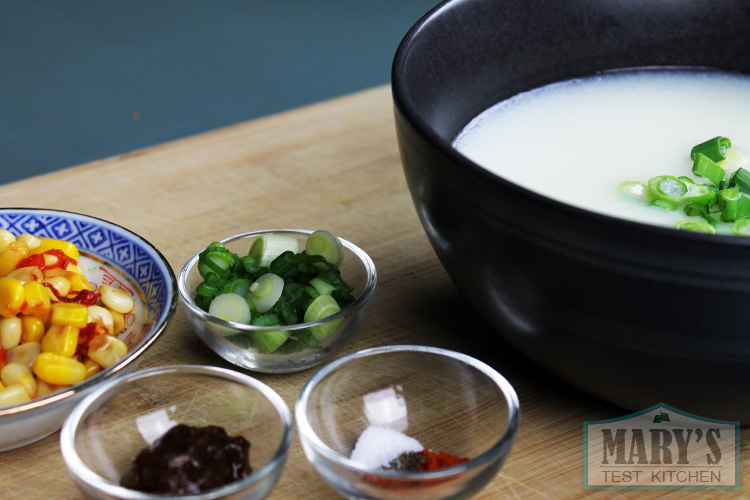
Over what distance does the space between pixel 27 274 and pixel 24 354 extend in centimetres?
13

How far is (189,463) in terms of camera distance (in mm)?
928

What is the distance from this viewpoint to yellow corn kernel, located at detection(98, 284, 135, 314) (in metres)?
1.21

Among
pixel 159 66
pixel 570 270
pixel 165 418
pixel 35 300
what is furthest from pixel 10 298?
pixel 159 66

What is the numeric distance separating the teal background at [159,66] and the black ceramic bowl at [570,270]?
297 cm

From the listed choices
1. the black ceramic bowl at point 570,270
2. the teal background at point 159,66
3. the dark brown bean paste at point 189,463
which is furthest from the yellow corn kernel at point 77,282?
the teal background at point 159,66

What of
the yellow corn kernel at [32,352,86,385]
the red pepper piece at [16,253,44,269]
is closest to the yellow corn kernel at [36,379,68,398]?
the yellow corn kernel at [32,352,86,385]

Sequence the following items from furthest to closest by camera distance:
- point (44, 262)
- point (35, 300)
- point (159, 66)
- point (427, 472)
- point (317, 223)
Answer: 1. point (159, 66)
2. point (317, 223)
3. point (44, 262)
4. point (35, 300)
5. point (427, 472)

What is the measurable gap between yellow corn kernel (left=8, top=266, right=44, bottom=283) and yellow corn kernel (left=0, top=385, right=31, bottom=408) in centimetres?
20

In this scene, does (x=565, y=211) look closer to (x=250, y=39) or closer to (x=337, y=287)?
(x=337, y=287)

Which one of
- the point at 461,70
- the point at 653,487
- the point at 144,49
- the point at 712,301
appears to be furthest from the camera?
the point at 144,49

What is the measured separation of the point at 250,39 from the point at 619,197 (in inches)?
139

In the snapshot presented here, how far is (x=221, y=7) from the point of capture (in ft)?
14.4

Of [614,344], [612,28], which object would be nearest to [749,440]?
[614,344]

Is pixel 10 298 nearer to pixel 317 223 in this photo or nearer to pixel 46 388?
pixel 46 388
